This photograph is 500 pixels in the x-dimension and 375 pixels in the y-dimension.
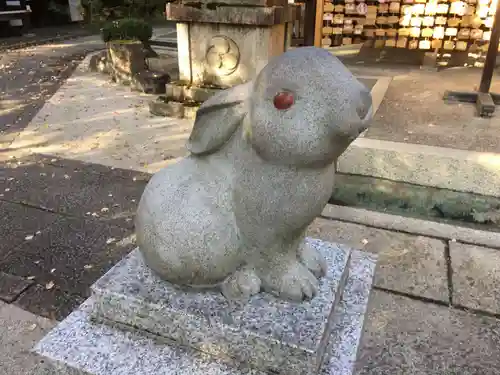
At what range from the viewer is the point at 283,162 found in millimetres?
1707

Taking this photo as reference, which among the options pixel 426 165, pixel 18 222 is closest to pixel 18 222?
pixel 18 222

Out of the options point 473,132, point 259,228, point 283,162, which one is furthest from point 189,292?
point 473,132

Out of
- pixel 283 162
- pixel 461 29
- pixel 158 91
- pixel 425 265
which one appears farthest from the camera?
pixel 461 29

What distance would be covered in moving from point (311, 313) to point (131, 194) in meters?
2.67

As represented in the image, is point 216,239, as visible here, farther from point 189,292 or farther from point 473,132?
point 473,132

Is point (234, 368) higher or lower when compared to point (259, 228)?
lower

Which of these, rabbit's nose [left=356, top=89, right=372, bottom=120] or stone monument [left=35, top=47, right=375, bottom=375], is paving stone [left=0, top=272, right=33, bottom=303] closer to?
stone monument [left=35, top=47, right=375, bottom=375]

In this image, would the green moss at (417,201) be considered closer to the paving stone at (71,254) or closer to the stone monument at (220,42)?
the paving stone at (71,254)

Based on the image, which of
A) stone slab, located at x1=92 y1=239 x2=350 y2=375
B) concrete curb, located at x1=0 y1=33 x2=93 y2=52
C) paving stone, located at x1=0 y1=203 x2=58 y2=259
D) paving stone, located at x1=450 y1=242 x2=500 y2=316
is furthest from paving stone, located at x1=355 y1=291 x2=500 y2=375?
concrete curb, located at x1=0 y1=33 x2=93 y2=52

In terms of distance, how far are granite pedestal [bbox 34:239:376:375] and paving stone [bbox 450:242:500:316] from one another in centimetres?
93

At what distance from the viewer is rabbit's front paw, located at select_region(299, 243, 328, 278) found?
2195mm

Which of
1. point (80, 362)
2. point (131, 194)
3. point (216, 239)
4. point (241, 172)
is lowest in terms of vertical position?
point (131, 194)

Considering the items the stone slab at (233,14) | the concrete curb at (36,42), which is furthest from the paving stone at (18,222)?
the concrete curb at (36,42)

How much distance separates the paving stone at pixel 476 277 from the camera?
2680 millimetres
